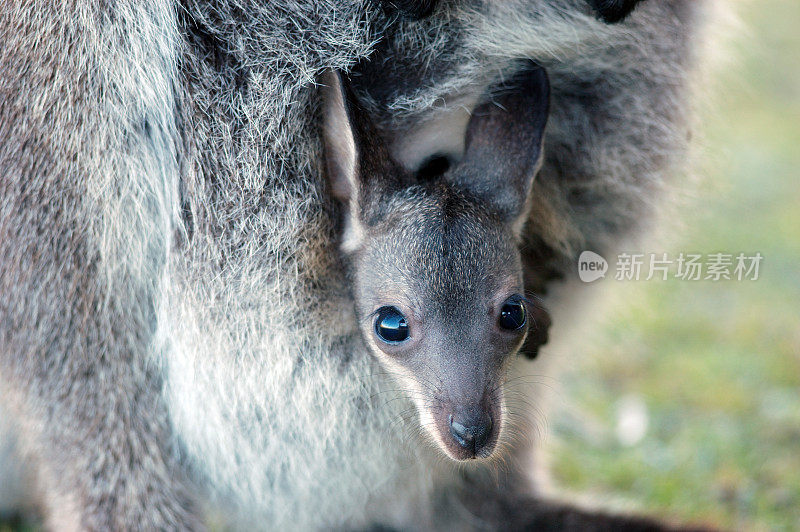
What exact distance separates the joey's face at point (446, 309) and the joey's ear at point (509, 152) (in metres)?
0.07

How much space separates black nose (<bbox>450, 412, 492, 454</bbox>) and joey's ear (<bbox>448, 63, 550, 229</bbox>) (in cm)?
48

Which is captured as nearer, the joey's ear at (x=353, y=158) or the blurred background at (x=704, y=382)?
the joey's ear at (x=353, y=158)

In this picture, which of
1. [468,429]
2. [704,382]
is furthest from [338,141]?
[704,382]

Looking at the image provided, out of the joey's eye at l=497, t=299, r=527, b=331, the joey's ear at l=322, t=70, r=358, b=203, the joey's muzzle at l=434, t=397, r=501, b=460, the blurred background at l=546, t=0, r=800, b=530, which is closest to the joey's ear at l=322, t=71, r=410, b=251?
the joey's ear at l=322, t=70, r=358, b=203

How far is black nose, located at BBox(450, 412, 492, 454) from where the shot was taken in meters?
1.90

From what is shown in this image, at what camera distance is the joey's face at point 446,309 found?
194 cm

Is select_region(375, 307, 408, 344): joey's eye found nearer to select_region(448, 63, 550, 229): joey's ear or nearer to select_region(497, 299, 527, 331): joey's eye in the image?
select_region(497, 299, 527, 331): joey's eye

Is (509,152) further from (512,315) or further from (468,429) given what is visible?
(468,429)

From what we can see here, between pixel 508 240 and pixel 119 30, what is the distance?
37.5 inches

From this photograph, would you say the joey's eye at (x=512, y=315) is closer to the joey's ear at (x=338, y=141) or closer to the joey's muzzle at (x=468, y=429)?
the joey's muzzle at (x=468, y=429)

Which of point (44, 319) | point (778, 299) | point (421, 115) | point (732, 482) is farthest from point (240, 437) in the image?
point (778, 299)

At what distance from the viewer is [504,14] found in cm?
211

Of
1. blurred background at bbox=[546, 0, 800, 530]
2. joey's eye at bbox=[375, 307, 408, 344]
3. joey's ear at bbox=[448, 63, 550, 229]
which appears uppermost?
joey's ear at bbox=[448, 63, 550, 229]

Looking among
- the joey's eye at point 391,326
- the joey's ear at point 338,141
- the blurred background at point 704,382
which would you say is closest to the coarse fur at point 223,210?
the joey's ear at point 338,141
